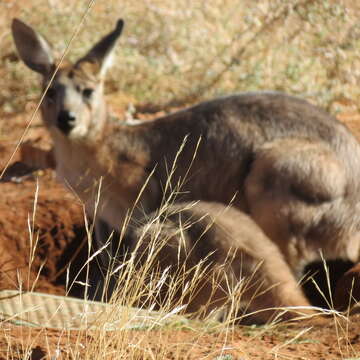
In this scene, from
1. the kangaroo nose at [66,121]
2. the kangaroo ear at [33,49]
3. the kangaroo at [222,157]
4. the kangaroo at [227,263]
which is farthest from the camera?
the kangaroo ear at [33,49]

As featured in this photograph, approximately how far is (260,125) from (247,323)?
5.89 ft

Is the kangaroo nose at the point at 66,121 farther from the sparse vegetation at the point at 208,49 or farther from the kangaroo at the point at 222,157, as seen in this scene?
the sparse vegetation at the point at 208,49

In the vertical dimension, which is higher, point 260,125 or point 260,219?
point 260,125

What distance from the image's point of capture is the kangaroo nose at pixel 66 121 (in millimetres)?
5906

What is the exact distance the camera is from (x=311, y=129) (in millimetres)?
5637

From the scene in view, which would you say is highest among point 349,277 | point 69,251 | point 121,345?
point 121,345

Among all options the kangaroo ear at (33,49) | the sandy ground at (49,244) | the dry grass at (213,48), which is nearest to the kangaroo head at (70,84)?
the kangaroo ear at (33,49)

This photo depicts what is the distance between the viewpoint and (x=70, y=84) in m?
6.08

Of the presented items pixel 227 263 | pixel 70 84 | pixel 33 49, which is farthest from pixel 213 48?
pixel 227 263

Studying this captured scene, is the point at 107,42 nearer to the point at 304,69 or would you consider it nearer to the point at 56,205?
the point at 56,205

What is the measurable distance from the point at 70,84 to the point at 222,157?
1.33 meters

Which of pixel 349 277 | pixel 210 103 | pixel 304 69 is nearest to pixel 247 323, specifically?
pixel 349 277

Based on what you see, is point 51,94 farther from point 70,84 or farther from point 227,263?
point 227,263

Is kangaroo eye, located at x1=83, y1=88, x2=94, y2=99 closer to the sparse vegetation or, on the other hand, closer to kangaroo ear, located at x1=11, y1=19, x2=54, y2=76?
kangaroo ear, located at x1=11, y1=19, x2=54, y2=76
